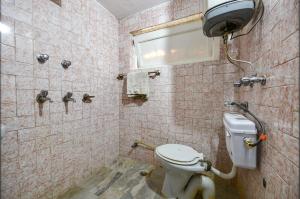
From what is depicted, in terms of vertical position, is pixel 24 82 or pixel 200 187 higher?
pixel 24 82

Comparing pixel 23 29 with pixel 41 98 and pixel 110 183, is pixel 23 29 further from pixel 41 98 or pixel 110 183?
pixel 110 183

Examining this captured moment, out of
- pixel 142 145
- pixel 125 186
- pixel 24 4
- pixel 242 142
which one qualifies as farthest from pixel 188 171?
pixel 24 4

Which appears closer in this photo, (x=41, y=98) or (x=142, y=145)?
(x=41, y=98)

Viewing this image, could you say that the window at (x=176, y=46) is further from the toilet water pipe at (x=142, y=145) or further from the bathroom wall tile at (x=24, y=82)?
the bathroom wall tile at (x=24, y=82)

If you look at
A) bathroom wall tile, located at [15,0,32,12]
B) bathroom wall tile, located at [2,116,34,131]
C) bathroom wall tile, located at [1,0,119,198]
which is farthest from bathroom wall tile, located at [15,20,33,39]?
bathroom wall tile, located at [2,116,34,131]

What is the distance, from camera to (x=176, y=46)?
5.55ft

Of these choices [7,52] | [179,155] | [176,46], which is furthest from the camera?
[176,46]

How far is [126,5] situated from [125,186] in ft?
7.08

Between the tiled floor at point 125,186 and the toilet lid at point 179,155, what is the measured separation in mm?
446

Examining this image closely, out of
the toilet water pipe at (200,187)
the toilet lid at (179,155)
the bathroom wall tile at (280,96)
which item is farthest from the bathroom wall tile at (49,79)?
the bathroom wall tile at (280,96)

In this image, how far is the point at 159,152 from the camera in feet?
4.23

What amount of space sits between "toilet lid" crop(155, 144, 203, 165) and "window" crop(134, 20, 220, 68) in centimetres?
101

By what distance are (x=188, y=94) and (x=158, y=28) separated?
92cm

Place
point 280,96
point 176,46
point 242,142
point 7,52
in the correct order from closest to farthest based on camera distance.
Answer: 1. point 280,96
2. point 242,142
3. point 7,52
4. point 176,46
